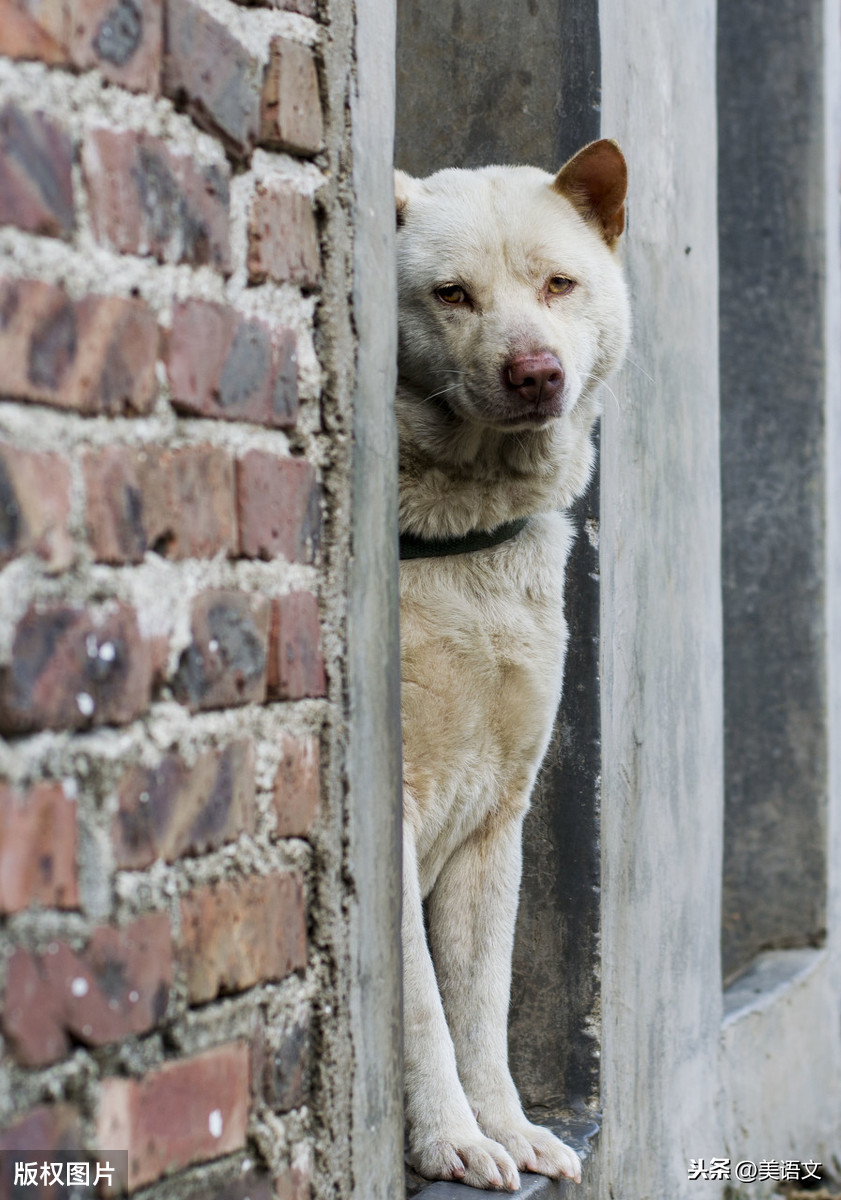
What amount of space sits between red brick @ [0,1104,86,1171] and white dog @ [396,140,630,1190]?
3.57 ft

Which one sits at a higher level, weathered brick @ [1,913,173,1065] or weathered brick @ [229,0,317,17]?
weathered brick @ [229,0,317,17]

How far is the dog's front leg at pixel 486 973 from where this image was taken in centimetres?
220

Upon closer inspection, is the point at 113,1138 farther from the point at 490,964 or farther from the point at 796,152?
the point at 796,152

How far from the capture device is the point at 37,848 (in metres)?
1.02

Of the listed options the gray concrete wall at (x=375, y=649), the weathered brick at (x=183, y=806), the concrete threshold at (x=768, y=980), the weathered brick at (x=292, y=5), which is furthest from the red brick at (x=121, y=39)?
the concrete threshold at (x=768, y=980)

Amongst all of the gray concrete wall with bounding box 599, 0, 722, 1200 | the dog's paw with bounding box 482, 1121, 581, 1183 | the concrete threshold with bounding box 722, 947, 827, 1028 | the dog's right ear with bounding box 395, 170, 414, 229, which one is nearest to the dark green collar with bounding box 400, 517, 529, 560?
the gray concrete wall with bounding box 599, 0, 722, 1200

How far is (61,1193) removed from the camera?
1.02 meters

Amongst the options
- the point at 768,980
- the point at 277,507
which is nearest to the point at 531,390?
the point at 277,507

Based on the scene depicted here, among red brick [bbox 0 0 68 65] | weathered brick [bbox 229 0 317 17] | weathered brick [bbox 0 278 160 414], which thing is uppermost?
weathered brick [bbox 229 0 317 17]

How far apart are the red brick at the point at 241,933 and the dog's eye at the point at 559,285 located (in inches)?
56.4

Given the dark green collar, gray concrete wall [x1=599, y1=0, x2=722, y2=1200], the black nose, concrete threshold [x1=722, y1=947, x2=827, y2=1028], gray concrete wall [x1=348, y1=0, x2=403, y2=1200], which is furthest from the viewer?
concrete threshold [x1=722, y1=947, x2=827, y2=1028]

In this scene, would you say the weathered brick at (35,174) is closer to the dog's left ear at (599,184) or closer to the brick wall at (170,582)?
the brick wall at (170,582)

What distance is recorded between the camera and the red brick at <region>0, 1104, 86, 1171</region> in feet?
3.19

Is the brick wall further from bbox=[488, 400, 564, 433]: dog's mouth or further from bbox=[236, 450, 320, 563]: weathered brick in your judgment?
bbox=[488, 400, 564, 433]: dog's mouth
